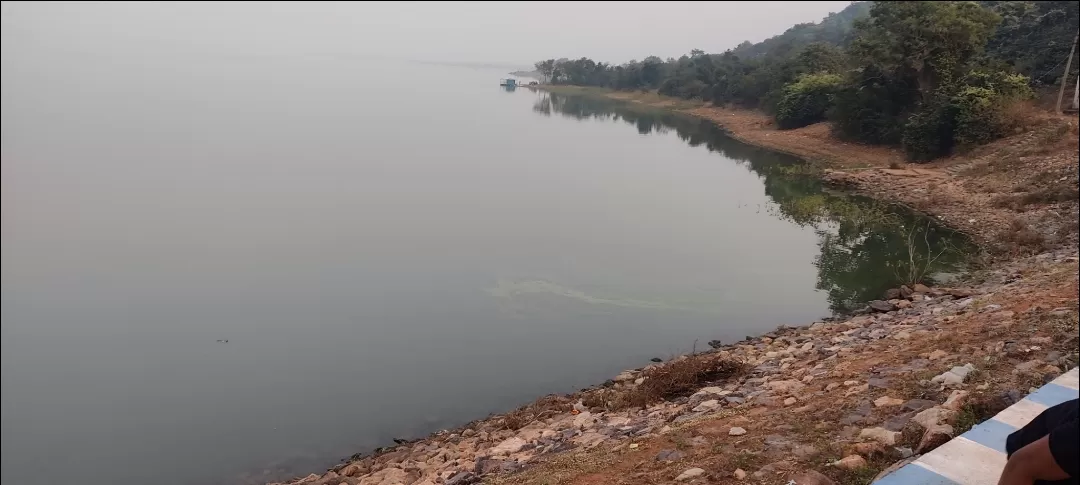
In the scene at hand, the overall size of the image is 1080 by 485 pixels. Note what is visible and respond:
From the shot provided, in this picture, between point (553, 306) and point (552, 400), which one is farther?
point (553, 306)

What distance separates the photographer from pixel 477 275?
12219 mm

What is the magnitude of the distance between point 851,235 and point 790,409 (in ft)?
39.0

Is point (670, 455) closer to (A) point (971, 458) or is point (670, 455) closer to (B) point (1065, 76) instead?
(A) point (971, 458)

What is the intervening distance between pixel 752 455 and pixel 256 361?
7073 millimetres

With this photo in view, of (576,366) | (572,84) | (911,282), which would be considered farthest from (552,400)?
(572,84)

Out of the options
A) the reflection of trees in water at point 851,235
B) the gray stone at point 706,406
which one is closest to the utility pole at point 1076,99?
the reflection of trees in water at point 851,235

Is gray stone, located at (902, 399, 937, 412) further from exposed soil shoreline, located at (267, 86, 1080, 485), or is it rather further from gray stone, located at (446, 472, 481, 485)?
gray stone, located at (446, 472, 481, 485)

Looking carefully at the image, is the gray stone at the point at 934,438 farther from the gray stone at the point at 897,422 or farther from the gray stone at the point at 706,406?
the gray stone at the point at 706,406

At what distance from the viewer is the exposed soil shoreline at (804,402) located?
11.9 feet

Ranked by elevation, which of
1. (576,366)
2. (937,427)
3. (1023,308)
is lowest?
(576,366)

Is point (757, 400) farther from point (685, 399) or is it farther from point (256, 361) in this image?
point (256, 361)

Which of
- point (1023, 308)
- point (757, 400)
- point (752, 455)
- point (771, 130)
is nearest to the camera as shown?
point (752, 455)

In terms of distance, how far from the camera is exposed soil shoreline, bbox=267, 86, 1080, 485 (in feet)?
11.9

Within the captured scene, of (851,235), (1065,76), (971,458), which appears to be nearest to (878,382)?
(971,458)
